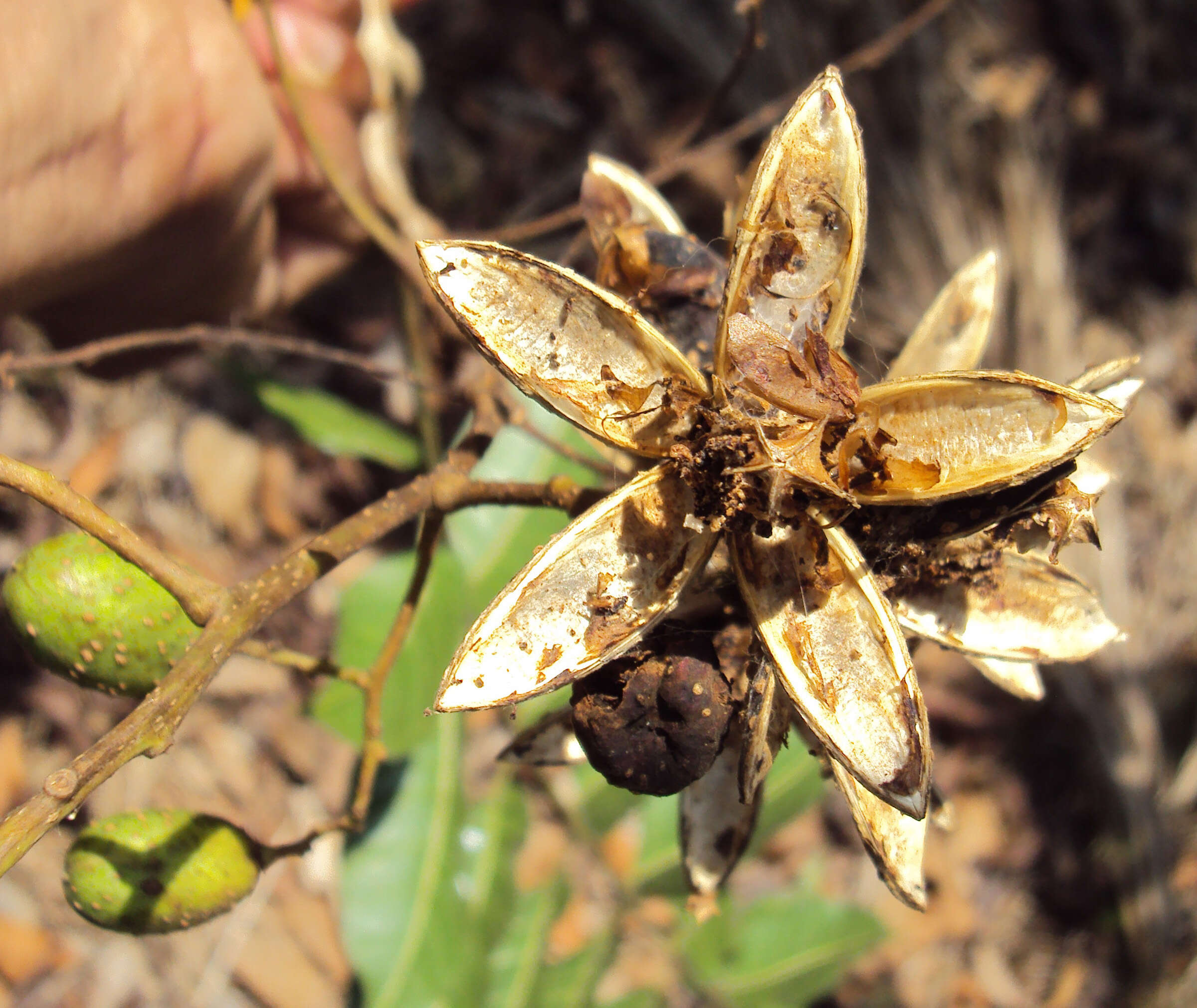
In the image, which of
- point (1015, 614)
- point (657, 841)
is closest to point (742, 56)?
point (1015, 614)

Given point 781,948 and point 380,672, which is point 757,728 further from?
point 781,948

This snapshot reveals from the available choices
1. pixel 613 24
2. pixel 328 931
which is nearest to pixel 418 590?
pixel 328 931

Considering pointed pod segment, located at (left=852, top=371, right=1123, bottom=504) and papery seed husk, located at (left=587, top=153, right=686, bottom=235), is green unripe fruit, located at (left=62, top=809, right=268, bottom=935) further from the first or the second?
papery seed husk, located at (left=587, top=153, right=686, bottom=235)

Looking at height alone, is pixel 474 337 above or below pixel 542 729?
above

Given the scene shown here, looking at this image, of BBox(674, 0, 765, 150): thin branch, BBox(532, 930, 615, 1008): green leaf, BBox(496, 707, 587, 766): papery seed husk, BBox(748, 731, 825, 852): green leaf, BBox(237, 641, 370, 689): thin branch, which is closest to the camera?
BBox(237, 641, 370, 689): thin branch

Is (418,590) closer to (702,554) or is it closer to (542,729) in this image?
(542,729)

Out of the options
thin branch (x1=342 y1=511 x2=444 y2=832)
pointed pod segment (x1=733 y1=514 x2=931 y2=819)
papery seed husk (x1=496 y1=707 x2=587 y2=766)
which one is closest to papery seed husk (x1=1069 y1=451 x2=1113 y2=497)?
pointed pod segment (x1=733 y1=514 x2=931 y2=819)
